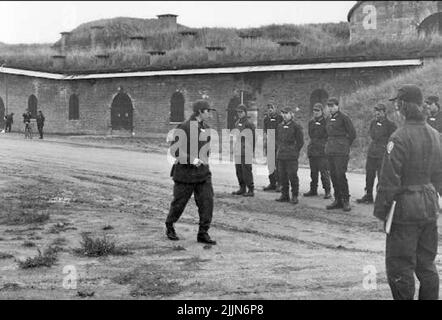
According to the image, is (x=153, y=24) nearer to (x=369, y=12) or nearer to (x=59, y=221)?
(x=369, y=12)

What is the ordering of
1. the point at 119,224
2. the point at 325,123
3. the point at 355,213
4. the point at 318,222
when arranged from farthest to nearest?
the point at 325,123
the point at 355,213
the point at 318,222
the point at 119,224

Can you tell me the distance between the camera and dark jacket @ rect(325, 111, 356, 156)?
11.0m

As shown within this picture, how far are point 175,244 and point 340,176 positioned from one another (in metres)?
3.98

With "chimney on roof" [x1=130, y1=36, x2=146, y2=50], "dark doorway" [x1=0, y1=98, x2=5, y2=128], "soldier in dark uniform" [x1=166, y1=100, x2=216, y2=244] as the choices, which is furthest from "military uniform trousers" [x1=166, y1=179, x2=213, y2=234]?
"chimney on roof" [x1=130, y1=36, x2=146, y2=50]

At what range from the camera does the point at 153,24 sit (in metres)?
48.9

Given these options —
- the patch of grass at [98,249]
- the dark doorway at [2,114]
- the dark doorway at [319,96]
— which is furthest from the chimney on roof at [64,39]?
the patch of grass at [98,249]

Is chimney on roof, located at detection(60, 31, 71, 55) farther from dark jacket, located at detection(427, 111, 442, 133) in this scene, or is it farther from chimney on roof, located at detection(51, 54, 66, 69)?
dark jacket, located at detection(427, 111, 442, 133)

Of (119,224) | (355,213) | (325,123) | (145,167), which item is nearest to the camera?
(119,224)

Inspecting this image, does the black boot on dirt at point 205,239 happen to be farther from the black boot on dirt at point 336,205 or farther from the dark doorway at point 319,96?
the dark doorway at point 319,96

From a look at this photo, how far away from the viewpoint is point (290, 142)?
11656 mm

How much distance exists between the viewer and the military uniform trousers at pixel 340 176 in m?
10.9

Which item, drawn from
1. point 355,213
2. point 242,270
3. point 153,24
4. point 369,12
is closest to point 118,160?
point 355,213

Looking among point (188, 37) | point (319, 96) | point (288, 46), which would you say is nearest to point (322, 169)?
point (319, 96)

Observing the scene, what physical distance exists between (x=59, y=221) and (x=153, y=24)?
41.3 meters
